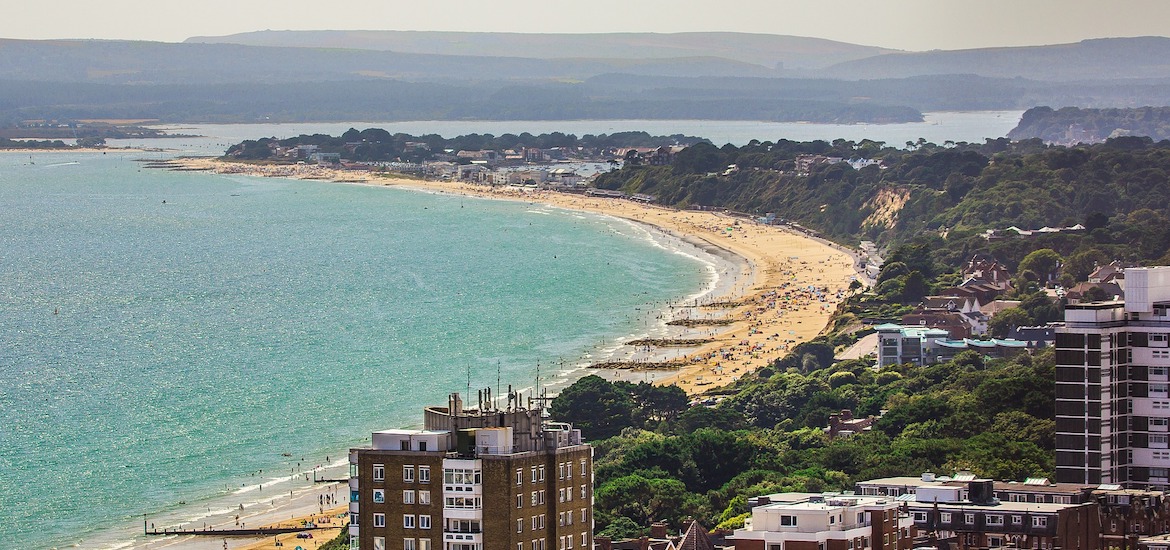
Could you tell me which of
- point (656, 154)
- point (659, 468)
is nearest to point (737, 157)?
point (656, 154)

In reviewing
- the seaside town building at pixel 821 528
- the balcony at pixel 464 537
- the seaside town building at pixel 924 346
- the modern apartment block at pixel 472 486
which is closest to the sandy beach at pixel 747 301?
the seaside town building at pixel 924 346

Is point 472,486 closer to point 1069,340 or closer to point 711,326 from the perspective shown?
point 1069,340

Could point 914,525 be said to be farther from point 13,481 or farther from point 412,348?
point 412,348

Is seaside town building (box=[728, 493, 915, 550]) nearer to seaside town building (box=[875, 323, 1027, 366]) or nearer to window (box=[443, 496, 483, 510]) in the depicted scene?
window (box=[443, 496, 483, 510])

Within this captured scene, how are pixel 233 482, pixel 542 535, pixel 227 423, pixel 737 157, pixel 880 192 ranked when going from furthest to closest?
pixel 737 157 < pixel 880 192 < pixel 227 423 < pixel 233 482 < pixel 542 535

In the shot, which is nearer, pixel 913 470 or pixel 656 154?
pixel 913 470

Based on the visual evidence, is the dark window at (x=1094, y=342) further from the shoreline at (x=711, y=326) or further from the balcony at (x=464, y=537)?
the shoreline at (x=711, y=326)

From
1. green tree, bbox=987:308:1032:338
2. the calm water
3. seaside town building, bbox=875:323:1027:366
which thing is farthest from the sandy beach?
green tree, bbox=987:308:1032:338
